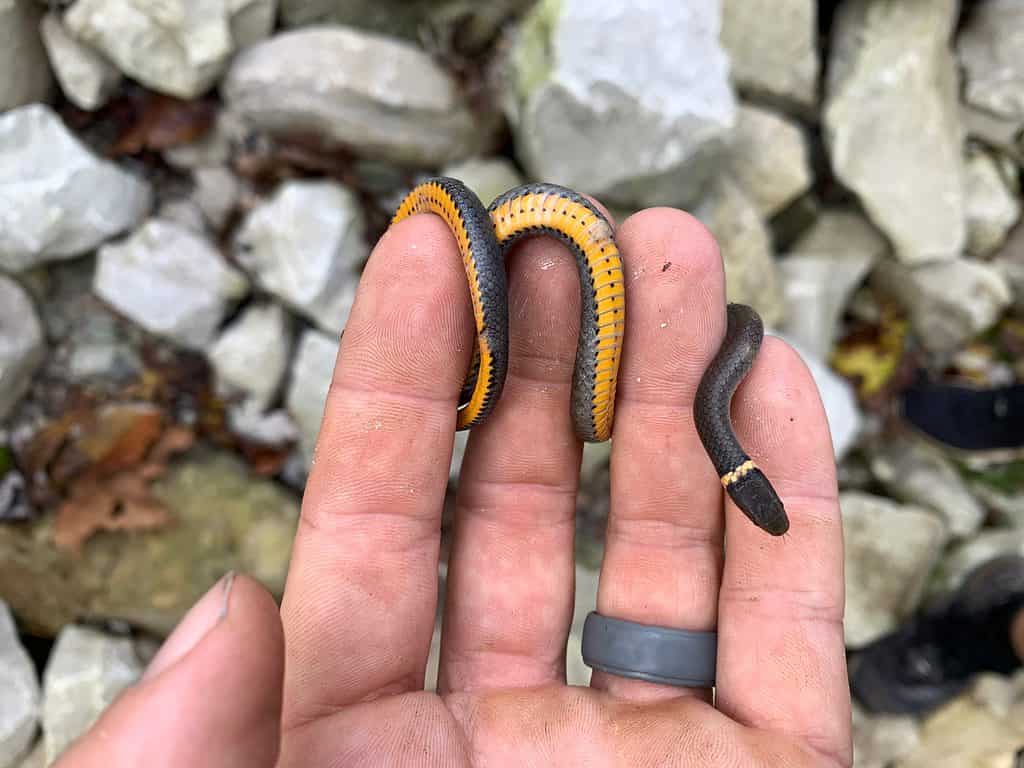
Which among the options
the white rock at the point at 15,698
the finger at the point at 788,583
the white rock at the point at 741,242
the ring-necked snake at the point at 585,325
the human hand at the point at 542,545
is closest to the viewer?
the human hand at the point at 542,545

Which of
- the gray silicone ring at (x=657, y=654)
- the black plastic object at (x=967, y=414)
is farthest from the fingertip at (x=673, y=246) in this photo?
the black plastic object at (x=967, y=414)

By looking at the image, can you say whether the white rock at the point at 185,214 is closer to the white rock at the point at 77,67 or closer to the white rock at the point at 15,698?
the white rock at the point at 77,67

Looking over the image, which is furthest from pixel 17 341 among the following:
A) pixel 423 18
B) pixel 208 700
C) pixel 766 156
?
pixel 766 156

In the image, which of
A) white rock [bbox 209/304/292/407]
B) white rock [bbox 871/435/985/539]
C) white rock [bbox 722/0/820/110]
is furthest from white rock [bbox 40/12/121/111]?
white rock [bbox 871/435/985/539]

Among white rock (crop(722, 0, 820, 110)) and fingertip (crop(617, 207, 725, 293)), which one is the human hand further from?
white rock (crop(722, 0, 820, 110))

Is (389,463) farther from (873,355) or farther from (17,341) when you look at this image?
(873,355)

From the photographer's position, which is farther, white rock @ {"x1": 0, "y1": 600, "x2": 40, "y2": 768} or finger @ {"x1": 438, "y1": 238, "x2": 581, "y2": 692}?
white rock @ {"x1": 0, "y1": 600, "x2": 40, "y2": 768}

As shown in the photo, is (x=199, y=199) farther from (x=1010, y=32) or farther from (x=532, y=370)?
(x=1010, y=32)
